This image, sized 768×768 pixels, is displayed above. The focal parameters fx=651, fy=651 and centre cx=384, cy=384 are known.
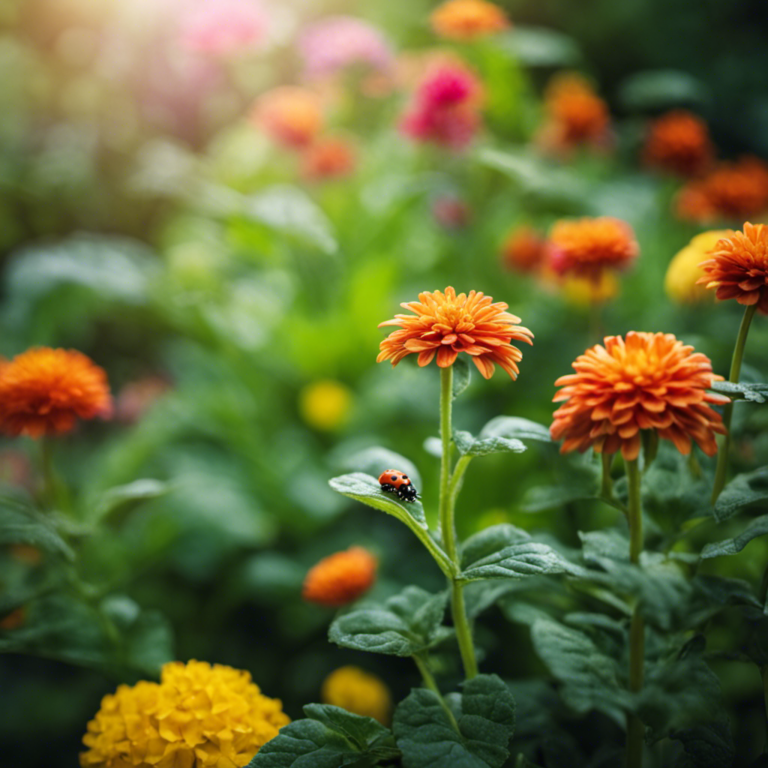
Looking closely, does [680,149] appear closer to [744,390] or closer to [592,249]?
[592,249]

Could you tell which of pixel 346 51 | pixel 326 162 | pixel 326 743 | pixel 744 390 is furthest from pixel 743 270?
pixel 346 51

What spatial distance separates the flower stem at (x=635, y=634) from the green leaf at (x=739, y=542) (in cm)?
5

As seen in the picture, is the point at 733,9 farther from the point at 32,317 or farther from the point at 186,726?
the point at 186,726

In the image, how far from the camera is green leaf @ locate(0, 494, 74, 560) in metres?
0.56

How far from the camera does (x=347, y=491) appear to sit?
1.53ft

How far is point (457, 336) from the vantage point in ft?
1.60

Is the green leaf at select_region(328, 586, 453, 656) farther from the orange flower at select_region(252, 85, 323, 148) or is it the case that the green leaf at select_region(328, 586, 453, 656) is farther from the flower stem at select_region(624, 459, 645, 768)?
the orange flower at select_region(252, 85, 323, 148)

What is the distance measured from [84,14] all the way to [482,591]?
6.59ft

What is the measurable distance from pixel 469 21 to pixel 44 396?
935 millimetres

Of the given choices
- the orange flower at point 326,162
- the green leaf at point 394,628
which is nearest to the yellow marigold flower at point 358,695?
the green leaf at point 394,628

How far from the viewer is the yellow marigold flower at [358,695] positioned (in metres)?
0.72

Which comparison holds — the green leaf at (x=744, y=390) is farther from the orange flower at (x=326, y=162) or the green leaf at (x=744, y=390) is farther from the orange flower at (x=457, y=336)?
the orange flower at (x=326, y=162)

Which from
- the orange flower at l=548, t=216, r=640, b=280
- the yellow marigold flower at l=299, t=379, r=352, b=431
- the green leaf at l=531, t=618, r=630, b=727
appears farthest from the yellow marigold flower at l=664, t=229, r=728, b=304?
the yellow marigold flower at l=299, t=379, r=352, b=431

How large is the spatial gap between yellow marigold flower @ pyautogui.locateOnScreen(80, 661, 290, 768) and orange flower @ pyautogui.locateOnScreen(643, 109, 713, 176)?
1054mm
